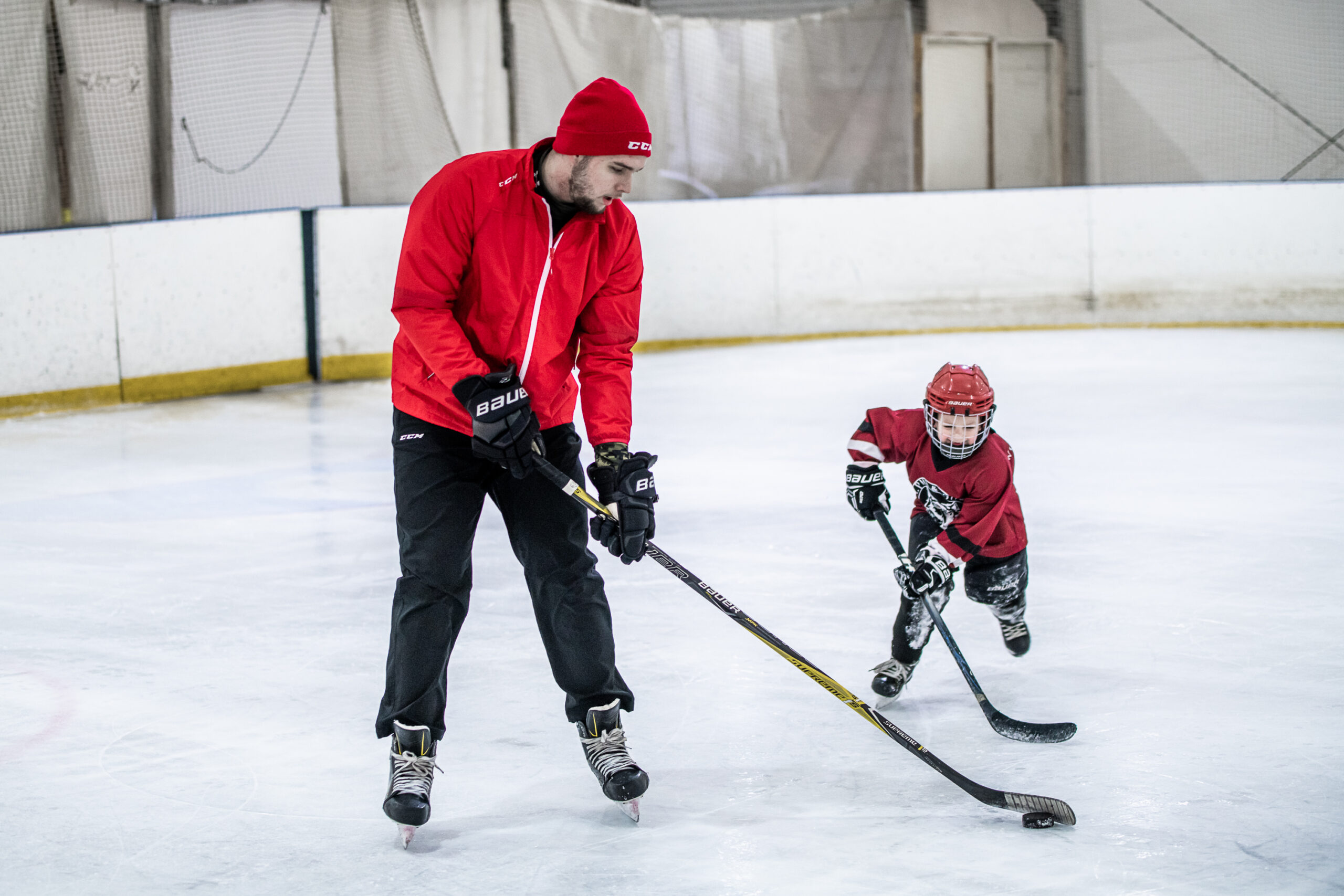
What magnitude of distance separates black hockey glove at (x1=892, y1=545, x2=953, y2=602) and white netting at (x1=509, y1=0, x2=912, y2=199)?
6711mm

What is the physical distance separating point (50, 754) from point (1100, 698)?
6.25 ft

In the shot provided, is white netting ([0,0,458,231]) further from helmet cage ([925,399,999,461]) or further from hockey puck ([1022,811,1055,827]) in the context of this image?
hockey puck ([1022,811,1055,827])

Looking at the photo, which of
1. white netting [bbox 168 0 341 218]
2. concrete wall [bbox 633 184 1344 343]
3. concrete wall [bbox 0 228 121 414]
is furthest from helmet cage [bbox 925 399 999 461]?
concrete wall [bbox 633 184 1344 343]

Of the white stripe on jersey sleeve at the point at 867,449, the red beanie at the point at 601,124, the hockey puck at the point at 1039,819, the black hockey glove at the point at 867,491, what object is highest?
the red beanie at the point at 601,124

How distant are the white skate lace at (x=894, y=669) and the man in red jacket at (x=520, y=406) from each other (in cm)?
68

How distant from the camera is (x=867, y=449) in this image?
2.69m

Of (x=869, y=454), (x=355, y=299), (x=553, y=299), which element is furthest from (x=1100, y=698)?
(x=355, y=299)

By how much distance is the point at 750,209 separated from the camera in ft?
29.0

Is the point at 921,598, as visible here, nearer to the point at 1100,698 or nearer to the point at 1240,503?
the point at 1100,698

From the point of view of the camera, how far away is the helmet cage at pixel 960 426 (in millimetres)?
2521

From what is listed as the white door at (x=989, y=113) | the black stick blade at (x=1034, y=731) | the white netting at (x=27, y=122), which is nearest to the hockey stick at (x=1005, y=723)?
the black stick blade at (x=1034, y=731)

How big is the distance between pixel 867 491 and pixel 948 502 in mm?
167

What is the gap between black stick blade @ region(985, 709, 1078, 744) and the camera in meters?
2.42

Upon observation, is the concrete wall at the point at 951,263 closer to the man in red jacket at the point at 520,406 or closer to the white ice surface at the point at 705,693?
the white ice surface at the point at 705,693
